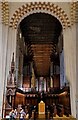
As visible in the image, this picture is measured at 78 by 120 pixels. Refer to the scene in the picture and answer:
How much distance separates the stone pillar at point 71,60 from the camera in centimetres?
1066

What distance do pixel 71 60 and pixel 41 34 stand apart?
8305mm

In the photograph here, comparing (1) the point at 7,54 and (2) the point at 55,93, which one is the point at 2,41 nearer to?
→ (1) the point at 7,54

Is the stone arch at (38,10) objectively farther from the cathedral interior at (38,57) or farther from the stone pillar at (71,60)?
the cathedral interior at (38,57)

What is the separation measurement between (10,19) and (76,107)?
5.57 metres

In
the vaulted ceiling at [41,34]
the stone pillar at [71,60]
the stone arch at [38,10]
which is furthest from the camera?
the vaulted ceiling at [41,34]

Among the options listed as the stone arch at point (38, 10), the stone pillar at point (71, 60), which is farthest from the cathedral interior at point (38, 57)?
the stone arch at point (38, 10)

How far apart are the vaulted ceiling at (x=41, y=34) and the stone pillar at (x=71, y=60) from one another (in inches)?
122

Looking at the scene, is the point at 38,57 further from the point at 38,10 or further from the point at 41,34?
the point at 38,10

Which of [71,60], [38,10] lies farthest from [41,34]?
[71,60]

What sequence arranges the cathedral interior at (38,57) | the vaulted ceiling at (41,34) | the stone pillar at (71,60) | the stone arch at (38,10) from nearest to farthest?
1. the stone pillar at (71,60)
2. the stone arch at (38,10)
3. the cathedral interior at (38,57)
4. the vaulted ceiling at (41,34)

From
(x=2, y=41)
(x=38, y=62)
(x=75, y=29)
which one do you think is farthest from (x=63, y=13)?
(x=38, y=62)

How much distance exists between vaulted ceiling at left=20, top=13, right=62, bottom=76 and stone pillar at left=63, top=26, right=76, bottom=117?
310 centimetres

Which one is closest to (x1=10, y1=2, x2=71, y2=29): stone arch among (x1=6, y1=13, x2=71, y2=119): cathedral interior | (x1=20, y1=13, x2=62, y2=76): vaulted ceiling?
(x1=20, y1=13, x2=62, y2=76): vaulted ceiling

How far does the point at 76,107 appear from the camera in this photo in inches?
411
